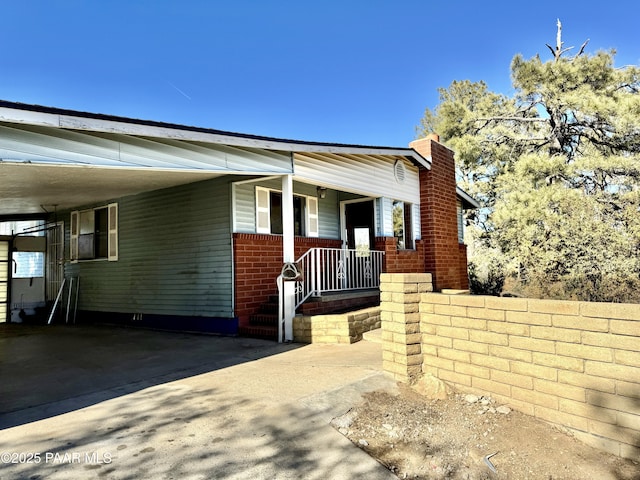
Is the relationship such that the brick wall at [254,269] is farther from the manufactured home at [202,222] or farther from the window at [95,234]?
the window at [95,234]

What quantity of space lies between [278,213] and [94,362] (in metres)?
4.77

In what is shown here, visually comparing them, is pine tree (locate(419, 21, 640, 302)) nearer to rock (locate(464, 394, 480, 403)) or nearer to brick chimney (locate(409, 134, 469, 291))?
brick chimney (locate(409, 134, 469, 291))

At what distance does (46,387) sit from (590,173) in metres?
17.2

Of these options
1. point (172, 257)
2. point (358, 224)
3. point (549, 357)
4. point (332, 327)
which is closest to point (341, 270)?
point (332, 327)

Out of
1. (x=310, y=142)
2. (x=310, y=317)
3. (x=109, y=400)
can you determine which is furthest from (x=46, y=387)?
(x=310, y=142)

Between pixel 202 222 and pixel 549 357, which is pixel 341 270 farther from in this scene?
pixel 549 357

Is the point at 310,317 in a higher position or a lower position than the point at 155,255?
lower

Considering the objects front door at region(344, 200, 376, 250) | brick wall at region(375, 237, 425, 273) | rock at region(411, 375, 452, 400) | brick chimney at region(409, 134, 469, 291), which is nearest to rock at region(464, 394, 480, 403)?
rock at region(411, 375, 452, 400)

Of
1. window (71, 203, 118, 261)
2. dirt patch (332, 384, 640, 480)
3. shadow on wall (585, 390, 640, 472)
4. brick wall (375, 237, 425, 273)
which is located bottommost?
dirt patch (332, 384, 640, 480)

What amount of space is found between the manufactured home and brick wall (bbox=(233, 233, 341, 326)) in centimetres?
3

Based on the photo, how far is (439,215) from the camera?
467 inches

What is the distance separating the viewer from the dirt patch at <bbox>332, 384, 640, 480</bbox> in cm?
279

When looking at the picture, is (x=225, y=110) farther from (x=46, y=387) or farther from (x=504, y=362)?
(x=504, y=362)

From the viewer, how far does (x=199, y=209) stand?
29.0ft
